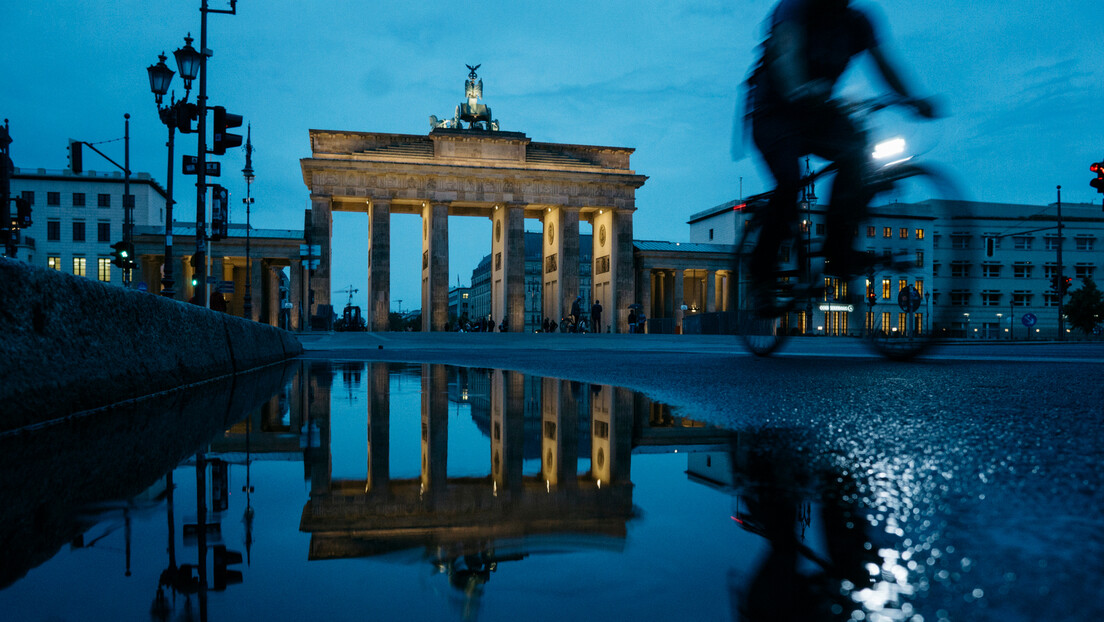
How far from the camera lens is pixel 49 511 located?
1452mm

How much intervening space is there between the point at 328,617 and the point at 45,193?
252 ft

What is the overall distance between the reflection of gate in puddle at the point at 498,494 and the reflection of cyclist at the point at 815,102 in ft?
9.18

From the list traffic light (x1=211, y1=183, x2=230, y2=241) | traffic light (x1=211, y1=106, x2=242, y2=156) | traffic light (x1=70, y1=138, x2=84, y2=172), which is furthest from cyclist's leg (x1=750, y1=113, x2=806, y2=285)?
traffic light (x1=70, y1=138, x2=84, y2=172)

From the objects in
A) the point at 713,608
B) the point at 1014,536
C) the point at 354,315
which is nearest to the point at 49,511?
the point at 713,608

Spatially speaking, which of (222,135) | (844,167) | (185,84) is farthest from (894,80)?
(185,84)

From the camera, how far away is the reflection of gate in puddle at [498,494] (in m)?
1.19

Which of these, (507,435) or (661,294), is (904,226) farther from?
(661,294)

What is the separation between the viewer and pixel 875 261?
542 centimetres

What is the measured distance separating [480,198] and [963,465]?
164ft

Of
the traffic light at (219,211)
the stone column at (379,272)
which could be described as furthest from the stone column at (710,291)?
the traffic light at (219,211)

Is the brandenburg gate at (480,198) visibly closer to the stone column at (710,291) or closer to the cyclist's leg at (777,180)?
the stone column at (710,291)

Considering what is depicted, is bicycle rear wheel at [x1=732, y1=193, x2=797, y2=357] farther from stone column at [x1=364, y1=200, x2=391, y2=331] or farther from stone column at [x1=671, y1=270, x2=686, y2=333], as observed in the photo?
stone column at [x1=671, y1=270, x2=686, y2=333]

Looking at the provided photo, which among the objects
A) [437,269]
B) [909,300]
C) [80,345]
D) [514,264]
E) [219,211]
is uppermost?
[514,264]

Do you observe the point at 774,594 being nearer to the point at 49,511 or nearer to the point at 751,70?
the point at 49,511
